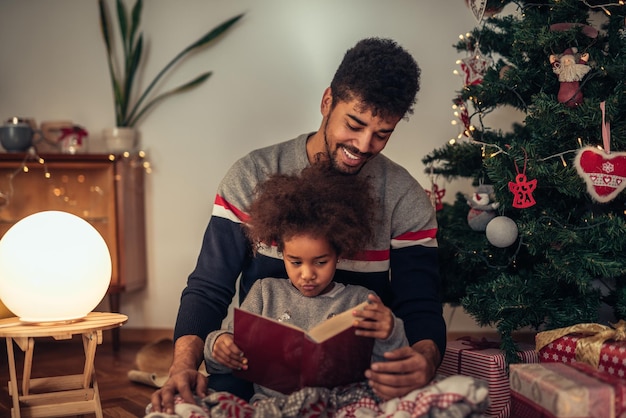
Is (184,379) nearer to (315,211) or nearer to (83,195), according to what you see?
(315,211)

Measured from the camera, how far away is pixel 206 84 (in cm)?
380

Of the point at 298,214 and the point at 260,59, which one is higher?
the point at 260,59

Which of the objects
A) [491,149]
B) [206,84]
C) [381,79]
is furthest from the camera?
[206,84]

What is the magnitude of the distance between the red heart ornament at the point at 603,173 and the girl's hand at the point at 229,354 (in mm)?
1217

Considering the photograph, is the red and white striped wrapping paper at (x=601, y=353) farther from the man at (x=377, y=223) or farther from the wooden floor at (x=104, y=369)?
the wooden floor at (x=104, y=369)

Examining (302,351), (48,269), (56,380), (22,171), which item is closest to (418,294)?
(302,351)

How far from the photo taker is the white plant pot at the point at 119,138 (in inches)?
144

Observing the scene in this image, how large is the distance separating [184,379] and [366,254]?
616 millimetres

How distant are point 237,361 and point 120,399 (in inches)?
53.6

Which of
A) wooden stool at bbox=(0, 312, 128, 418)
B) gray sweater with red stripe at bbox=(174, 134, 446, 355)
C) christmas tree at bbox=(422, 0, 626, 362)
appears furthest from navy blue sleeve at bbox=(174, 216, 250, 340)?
christmas tree at bbox=(422, 0, 626, 362)

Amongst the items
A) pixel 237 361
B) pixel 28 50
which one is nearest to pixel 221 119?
pixel 28 50

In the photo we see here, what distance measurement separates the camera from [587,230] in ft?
7.25

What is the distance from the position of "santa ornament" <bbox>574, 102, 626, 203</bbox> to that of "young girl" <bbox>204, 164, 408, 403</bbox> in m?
0.77

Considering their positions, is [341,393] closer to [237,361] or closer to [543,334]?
[237,361]
